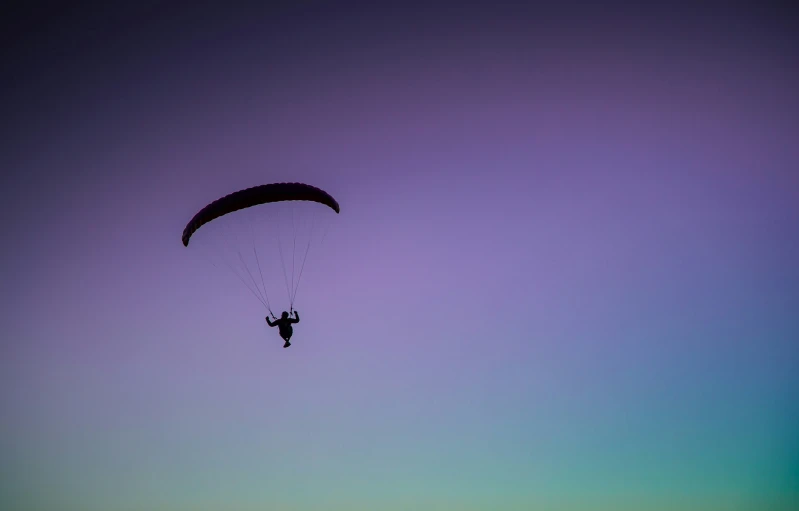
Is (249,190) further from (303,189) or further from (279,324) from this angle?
(279,324)

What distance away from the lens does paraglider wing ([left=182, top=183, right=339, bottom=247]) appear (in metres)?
14.8

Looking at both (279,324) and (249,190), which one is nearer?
(249,190)

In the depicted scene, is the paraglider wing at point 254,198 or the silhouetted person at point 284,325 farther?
the silhouetted person at point 284,325

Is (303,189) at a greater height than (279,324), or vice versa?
(303,189)

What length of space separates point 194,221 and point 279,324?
14.1ft

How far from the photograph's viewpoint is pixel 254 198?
14789 mm

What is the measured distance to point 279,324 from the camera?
16.6m

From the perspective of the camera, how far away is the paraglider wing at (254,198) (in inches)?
582

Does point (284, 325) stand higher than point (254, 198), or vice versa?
point (254, 198)

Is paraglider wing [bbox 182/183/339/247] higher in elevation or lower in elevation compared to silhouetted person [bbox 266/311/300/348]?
higher

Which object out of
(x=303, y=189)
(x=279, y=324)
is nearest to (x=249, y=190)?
(x=303, y=189)

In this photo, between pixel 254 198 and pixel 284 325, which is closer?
pixel 254 198

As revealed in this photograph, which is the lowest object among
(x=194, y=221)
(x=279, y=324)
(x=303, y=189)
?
(x=279, y=324)

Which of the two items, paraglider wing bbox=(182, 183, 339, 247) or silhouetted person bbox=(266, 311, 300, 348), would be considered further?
silhouetted person bbox=(266, 311, 300, 348)
